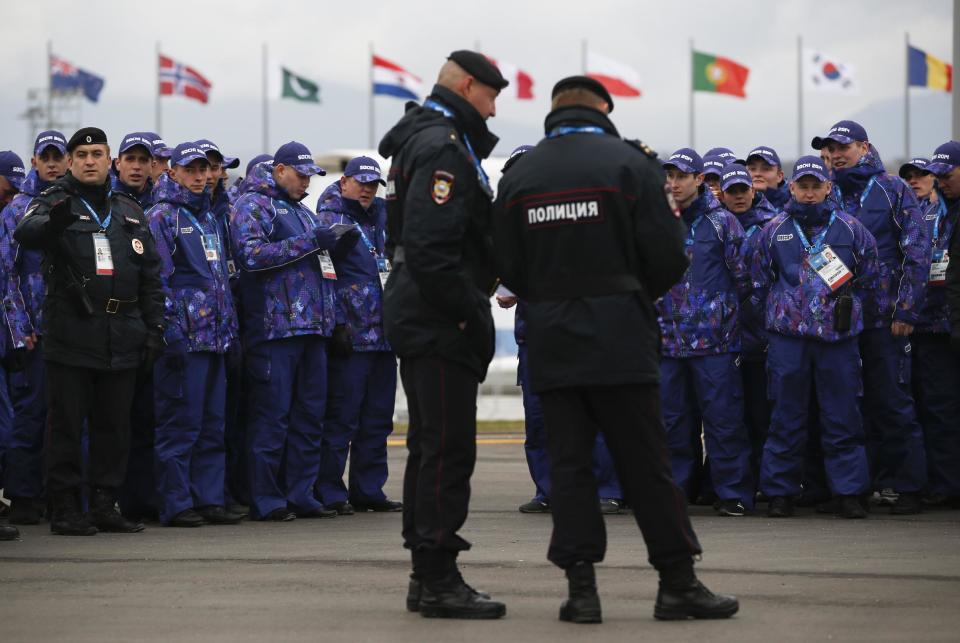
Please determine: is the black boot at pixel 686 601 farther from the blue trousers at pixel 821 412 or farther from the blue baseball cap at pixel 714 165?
the blue baseball cap at pixel 714 165

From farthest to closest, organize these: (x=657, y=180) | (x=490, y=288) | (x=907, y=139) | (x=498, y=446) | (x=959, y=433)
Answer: (x=907, y=139), (x=498, y=446), (x=959, y=433), (x=490, y=288), (x=657, y=180)

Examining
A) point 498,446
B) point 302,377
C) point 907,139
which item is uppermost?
point 907,139

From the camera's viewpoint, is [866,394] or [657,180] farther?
[866,394]

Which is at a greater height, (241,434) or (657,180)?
(657,180)

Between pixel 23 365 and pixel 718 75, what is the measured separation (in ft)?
117

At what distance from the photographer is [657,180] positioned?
254 inches

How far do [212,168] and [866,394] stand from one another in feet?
15.0

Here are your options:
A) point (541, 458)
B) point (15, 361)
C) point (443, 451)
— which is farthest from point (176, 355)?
point (443, 451)

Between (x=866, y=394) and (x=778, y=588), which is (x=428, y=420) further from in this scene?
(x=866, y=394)

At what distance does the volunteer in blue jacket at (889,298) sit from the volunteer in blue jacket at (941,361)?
8.6 inches

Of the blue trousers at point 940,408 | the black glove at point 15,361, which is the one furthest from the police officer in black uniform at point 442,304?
the blue trousers at point 940,408

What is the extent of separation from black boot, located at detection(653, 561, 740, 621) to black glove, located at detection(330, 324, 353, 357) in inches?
185

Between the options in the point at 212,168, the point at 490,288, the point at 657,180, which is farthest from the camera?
the point at 212,168

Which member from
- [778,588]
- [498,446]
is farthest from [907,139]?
[778,588]
